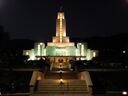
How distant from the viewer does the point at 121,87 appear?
22109mm

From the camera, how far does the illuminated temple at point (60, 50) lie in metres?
55.0

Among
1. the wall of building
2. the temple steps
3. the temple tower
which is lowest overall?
the temple steps

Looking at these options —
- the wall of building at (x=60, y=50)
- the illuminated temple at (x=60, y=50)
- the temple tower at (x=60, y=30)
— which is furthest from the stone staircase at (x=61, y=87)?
the temple tower at (x=60, y=30)

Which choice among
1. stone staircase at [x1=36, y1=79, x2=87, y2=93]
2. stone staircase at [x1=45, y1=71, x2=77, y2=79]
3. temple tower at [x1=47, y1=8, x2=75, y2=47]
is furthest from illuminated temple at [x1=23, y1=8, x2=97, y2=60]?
stone staircase at [x1=36, y1=79, x2=87, y2=93]

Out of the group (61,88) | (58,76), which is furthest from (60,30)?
(61,88)

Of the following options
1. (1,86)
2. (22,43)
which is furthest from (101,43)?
(1,86)

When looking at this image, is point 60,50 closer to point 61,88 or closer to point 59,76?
point 59,76

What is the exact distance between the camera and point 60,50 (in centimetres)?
5675

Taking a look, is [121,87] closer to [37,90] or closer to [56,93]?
[56,93]

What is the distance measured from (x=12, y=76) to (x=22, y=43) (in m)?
60.3

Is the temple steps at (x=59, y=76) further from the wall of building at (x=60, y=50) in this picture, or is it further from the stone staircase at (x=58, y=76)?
the wall of building at (x=60, y=50)

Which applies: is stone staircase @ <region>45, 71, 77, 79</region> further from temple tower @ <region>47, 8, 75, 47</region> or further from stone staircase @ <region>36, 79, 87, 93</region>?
temple tower @ <region>47, 8, 75, 47</region>

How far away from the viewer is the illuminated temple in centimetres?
5501

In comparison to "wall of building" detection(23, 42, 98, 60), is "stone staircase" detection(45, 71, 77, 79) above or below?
below
